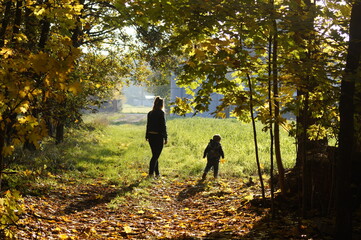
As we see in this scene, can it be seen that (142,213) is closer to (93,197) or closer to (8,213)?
(93,197)

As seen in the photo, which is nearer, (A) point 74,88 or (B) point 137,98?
(A) point 74,88

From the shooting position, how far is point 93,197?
732cm

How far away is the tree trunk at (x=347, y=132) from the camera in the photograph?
376 cm

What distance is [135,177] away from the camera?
9578 millimetres

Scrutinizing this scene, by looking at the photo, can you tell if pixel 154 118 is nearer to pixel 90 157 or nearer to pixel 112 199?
pixel 112 199

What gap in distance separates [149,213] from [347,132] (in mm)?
4039

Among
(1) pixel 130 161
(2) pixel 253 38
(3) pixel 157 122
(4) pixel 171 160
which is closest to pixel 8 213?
(2) pixel 253 38

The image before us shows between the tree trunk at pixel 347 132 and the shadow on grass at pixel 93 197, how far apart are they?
172 inches

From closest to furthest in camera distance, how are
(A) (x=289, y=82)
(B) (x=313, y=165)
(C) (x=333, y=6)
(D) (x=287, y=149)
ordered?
(C) (x=333, y=6)
(A) (x=289, y=82)
(B) (x=313, y=165)
(D) (x=287, y=149)

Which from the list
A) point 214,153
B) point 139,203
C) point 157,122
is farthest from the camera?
point 214,153

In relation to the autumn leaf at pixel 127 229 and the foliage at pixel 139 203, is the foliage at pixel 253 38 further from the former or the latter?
the autumn leaf at pixel 127 229

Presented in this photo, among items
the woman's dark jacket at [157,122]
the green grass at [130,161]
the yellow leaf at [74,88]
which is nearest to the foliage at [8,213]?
the yellow leaf at [74,88]

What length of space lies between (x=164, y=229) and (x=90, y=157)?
23.6 feet

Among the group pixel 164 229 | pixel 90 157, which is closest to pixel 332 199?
pixel 164 229
